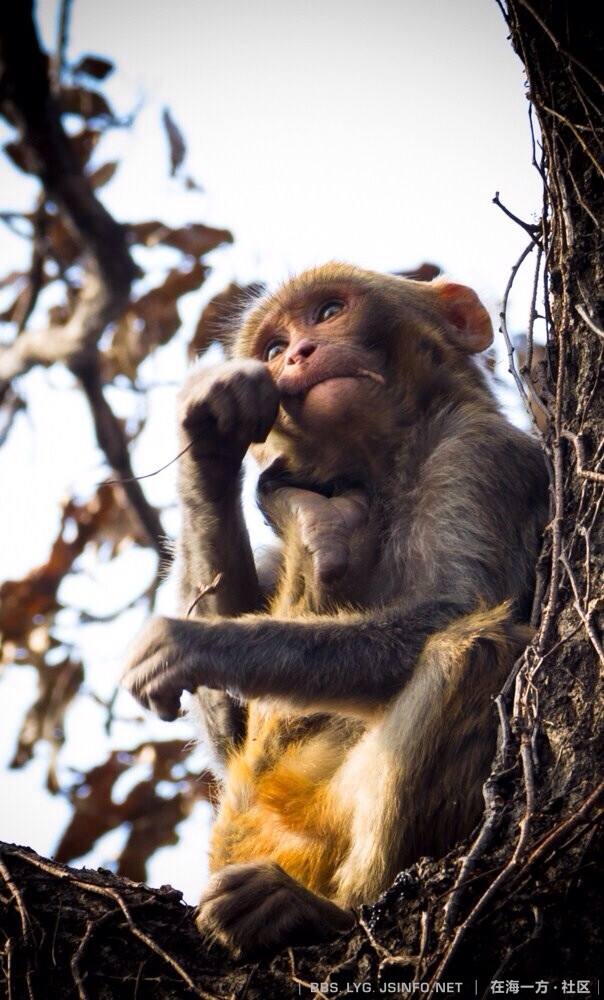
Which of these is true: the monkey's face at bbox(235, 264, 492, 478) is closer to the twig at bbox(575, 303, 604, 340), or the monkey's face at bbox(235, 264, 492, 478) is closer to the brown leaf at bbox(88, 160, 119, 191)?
the twig at bbox(575, 303, 604, 340)

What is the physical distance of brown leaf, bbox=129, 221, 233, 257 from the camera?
23.3ft

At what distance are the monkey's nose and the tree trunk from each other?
1150mm

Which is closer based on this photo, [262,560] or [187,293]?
[262,560]

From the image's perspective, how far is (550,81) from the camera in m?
3.69

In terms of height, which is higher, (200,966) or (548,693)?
(548,693)

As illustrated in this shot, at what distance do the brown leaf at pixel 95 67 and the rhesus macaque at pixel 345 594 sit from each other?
1968mm

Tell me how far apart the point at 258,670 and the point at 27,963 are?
→ 1.16m

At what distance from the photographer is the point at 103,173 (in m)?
6.65

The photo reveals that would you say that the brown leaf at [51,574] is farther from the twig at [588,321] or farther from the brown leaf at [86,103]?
the twig at [588,321]

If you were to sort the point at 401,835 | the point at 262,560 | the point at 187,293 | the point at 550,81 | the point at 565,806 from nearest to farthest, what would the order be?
the point at 565,806 < the point at 401,835 < the point at 550,81 < the point at 262,560 < the point at 187,293

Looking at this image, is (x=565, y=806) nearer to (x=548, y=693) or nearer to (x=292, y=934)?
(x=548, y=693)

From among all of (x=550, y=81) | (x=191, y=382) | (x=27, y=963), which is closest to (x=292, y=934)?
(x=27, y=963)

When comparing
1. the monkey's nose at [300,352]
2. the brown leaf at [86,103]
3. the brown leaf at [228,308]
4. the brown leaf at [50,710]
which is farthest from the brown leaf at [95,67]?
the brown leaf at [50,710]

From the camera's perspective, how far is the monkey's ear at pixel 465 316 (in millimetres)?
4969
